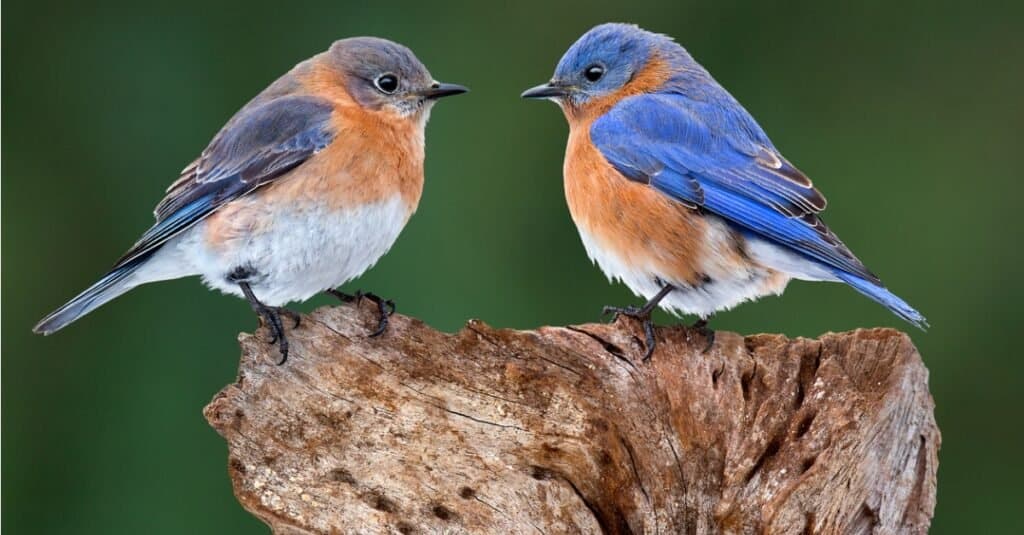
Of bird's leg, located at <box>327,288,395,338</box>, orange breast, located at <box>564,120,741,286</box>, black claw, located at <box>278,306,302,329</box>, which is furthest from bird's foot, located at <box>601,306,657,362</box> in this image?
black claw, located at <box>278,306,302,329</box>

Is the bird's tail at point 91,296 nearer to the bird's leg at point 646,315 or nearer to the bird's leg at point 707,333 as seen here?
the bird's leg at point 646,315

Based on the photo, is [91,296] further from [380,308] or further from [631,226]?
[631,226]

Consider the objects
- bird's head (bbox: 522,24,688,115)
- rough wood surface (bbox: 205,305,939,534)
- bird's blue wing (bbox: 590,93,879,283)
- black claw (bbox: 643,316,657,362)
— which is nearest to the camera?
rough wood surface (bbox: 205,305,939,534)

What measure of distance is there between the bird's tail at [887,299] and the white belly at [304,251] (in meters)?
1.46

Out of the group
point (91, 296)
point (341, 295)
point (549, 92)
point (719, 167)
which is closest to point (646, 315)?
point (719, 167)

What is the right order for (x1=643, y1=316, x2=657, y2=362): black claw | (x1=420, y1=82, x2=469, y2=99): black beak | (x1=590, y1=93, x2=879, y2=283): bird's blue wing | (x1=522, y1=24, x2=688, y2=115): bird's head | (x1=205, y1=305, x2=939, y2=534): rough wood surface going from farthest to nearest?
(x1=522, y1=24, x2=688, y2=115): bird's head < (x1=420, y1=82, x2=469, y2=99): black beak < (x1=590, y1=93, x2=879, y2=283): bird's blue wing < (x1=643, y1=316, x2=657, y2=362): black claw < (x1=205, y1=305, x2=939, y2=534): rough wood surface

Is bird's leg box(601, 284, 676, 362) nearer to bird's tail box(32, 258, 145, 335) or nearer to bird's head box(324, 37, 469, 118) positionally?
bird's head box(324, 37, 469, 118)

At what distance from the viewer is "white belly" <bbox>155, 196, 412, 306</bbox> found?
3.73 metres

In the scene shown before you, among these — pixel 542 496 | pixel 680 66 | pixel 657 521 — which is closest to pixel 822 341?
pixel 657 521

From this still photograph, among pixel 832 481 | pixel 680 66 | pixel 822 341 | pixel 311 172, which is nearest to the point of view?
pixel 832 481

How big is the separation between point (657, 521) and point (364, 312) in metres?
0.99

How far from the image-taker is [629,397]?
332 cm

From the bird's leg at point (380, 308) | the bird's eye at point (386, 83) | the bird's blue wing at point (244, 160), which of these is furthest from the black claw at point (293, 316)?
the bird's eye at point (386, 83)

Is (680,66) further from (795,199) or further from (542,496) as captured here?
(542,496)
